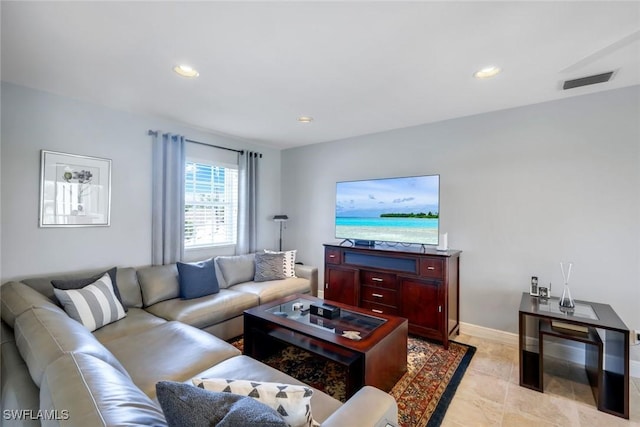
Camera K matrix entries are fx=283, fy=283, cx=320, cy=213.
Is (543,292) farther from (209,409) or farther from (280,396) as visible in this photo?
(209,409)

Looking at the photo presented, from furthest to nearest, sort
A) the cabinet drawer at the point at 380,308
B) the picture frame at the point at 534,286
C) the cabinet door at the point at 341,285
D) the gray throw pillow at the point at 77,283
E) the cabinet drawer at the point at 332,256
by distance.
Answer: the cabinet drawer at the point at 332,256 → the cabinet door at the point at 341,285 → the cabinet drawer at the point at 380,308 → the picture frame at the point at 534,286 → the gray throw pillow at the point at 77,283

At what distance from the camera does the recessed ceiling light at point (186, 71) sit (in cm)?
213

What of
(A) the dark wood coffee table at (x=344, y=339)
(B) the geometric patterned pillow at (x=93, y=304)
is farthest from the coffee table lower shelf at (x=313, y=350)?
(B) the geometric patterned pillow at (x=93, y=304)

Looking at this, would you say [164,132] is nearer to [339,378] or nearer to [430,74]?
[430,74]

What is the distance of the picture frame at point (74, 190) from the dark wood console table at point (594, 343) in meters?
4.04

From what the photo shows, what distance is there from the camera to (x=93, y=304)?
223 centimetres

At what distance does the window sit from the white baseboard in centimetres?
333

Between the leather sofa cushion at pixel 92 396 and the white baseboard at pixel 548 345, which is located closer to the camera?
the leather sofa cushion at pixel 92 396

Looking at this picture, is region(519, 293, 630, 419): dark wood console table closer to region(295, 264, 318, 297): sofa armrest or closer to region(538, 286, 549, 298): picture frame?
region(538, 286, 549, 298): picture frame

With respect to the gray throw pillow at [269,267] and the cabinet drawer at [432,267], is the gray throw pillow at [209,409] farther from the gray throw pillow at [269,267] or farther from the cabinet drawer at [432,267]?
the gray throw pillow at [269,267]

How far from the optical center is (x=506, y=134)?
299 centimetres

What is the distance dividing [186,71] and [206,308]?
210 centimetres

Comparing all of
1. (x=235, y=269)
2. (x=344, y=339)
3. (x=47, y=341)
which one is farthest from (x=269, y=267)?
(x=47, y=341)

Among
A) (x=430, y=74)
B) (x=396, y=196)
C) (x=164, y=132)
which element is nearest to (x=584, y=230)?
(x=396, y=196)
